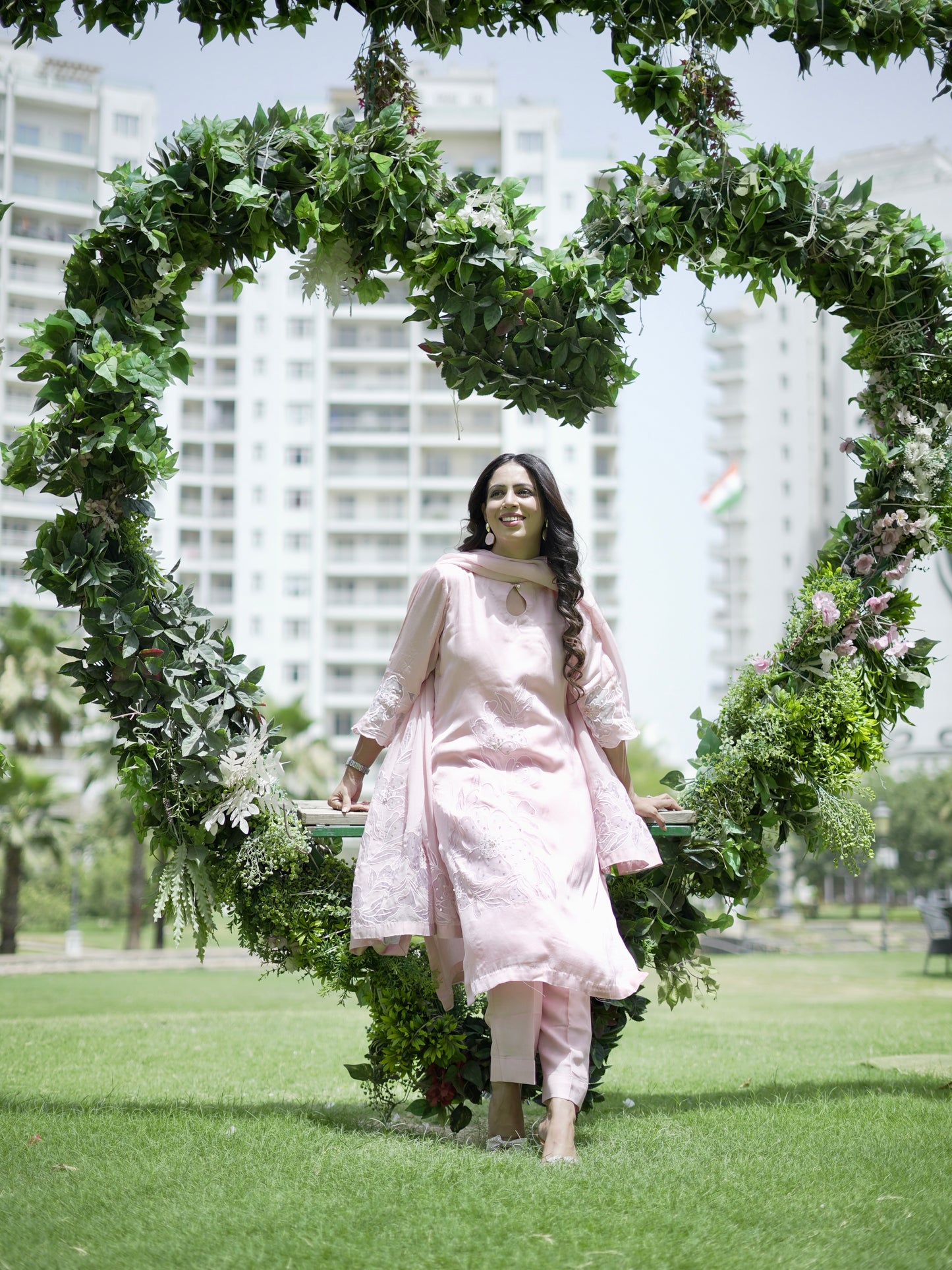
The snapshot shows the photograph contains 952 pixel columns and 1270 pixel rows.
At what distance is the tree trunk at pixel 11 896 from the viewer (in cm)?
2598

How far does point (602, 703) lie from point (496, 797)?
25.2 inches

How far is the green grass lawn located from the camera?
10.8 feet

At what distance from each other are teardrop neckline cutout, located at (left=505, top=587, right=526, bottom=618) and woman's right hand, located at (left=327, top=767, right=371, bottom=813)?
0.88 metres

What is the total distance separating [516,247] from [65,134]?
6559 centimetres

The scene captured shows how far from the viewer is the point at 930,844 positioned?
→ 2080 inches

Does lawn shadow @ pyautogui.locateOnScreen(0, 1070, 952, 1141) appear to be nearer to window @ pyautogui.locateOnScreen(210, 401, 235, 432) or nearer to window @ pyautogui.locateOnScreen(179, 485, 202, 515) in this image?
window @ pyautogui.locateOnScreen(179, 485, 202, 515)

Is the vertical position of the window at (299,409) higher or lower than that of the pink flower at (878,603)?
higher

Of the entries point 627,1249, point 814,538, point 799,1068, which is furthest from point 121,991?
point 814,538

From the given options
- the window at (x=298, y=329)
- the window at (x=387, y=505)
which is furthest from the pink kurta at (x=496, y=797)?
the window at (x=298, y=329)

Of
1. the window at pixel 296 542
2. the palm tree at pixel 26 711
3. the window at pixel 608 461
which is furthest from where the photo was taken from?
the window at pixel 608 461

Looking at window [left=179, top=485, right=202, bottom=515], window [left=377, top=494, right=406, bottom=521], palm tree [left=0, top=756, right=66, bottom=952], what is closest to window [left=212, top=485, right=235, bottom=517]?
window [left=179, top=485, right=202, bottom=515]

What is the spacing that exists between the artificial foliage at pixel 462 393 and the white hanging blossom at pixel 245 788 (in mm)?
11

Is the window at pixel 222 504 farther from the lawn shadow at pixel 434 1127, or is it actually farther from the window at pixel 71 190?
the lawn shadow at pixel 434 1127

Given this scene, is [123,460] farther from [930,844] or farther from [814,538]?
[814,538]
